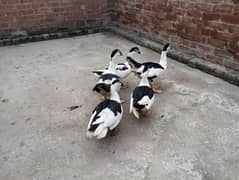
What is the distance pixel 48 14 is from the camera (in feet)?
16.1

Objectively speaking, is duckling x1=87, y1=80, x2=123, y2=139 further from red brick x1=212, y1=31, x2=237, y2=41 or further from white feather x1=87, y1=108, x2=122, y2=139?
red brick x1=212, y1=31, x2=237, y2=41

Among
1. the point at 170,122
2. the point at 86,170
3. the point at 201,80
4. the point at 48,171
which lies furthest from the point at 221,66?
the point at 48,171

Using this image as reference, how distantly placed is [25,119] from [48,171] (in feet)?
2.64

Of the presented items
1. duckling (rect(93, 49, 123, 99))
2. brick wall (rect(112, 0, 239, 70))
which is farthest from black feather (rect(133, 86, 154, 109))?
brick wall (rect(112, 0, 239, 70))

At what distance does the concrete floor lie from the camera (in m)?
1.83

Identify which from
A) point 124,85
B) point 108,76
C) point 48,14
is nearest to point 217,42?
point 124,85

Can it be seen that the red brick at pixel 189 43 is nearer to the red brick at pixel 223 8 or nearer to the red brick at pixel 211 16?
the red brick at pixel 211 16

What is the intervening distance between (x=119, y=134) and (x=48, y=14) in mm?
3671

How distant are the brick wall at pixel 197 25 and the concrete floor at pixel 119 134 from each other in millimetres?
437

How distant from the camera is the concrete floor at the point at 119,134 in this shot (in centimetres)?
183

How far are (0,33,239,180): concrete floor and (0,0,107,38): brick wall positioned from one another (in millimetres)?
1521

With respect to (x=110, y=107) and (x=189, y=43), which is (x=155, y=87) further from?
(x=189, y=43)

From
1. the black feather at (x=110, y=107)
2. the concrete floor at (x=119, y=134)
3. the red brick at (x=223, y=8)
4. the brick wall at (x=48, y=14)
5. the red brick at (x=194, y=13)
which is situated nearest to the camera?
the concrete floor at (x=119, y=134)

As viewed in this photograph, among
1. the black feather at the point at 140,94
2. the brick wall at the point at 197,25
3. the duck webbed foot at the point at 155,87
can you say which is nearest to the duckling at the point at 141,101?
the black feather at the point at 140,94
